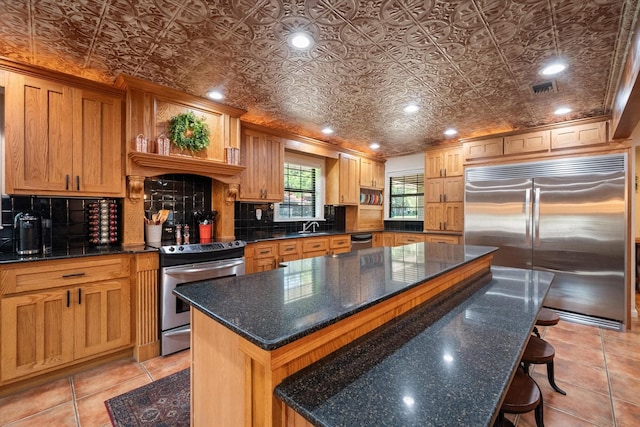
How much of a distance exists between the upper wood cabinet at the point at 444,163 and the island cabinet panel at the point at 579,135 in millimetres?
1250

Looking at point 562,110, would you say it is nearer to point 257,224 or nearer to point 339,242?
point 339,242

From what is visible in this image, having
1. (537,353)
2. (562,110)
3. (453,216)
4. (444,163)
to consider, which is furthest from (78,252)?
(562,110)

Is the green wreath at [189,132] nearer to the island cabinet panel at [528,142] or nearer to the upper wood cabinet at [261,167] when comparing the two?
the upper wood cabinet at [261,167]

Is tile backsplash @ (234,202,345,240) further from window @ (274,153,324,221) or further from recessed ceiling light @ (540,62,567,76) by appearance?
recessed ceiling light @ (540,62,567,76)

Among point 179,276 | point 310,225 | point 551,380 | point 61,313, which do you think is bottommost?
point 551,380

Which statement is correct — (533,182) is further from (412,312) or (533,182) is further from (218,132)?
(218,132)

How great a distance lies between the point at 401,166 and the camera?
5.92 metres

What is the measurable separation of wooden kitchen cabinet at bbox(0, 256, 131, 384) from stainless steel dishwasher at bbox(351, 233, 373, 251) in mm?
3403

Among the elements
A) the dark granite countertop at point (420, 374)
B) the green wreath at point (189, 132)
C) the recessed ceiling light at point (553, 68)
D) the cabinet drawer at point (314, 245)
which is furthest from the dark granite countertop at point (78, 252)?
the recessed ceiling light at point (553, 68)

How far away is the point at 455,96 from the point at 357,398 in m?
3.00

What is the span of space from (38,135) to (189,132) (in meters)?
1.15

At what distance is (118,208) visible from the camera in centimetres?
292

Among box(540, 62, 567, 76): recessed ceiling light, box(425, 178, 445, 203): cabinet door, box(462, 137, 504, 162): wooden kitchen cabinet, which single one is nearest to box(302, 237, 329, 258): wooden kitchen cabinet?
box(425, 178, 445, 203): cabinet door

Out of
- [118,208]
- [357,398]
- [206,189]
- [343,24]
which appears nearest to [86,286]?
[118,208]
